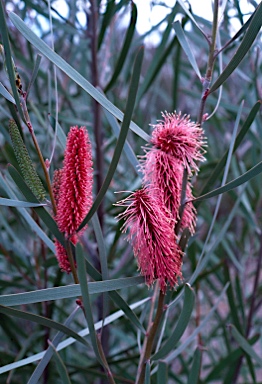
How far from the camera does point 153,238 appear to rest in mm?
400

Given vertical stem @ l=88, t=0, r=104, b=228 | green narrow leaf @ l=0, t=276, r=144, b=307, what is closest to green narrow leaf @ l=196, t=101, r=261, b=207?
green narrow leaf @ l=0, t=276, r=144, b=307


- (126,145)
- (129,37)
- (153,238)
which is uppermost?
(129,37)

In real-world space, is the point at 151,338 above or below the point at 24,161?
below

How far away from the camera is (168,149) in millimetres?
420

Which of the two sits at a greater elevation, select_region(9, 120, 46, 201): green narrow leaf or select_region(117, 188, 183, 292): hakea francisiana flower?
select_region(9, 120, 46, 201): green narrow leaf

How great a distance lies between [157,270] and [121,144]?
0.41 feet

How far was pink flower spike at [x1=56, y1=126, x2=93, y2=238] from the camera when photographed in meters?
0.38

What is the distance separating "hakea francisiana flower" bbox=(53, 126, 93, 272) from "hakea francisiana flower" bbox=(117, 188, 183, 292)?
0.04 metres

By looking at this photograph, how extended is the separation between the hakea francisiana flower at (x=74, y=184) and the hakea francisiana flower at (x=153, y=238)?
4cm

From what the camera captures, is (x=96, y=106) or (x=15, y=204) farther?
(x=96, y=106)

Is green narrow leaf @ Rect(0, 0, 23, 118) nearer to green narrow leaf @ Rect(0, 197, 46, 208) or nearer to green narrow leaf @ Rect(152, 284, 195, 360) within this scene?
green narrow leaf @ Rect(0, 197, 46, 208)

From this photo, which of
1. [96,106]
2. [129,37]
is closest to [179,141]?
[129,37]

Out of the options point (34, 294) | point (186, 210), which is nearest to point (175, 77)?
point (186, 210)

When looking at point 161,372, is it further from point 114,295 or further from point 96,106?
point 96,106
